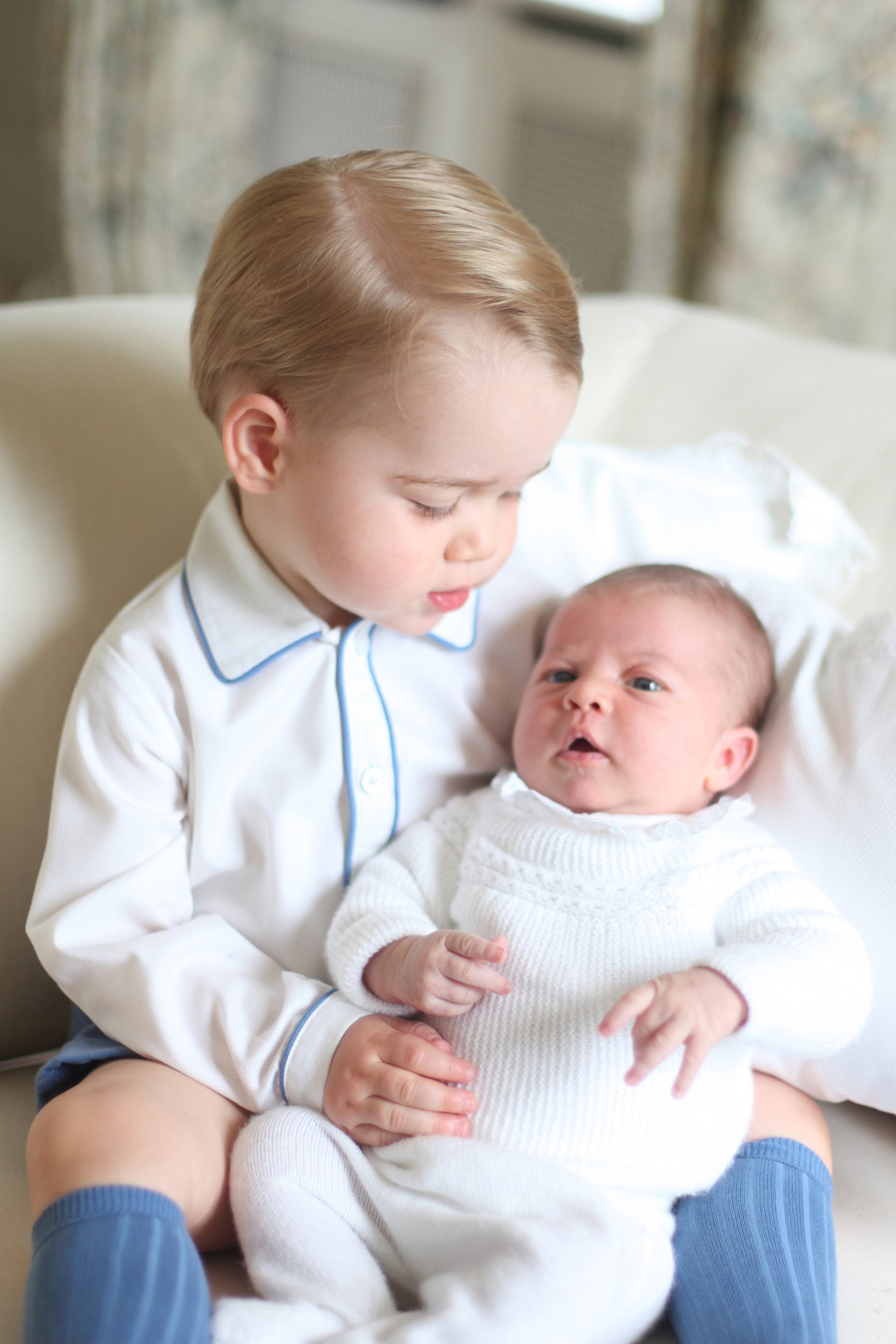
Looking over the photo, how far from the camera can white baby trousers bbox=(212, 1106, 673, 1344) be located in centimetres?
63

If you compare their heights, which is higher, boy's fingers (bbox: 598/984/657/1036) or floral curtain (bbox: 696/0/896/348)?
floral curtain (bbox: 696/0/896/348)

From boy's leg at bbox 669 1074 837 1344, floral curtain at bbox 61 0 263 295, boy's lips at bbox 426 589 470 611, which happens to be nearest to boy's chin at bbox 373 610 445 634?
boy's lips at bbox 426 589 470 611

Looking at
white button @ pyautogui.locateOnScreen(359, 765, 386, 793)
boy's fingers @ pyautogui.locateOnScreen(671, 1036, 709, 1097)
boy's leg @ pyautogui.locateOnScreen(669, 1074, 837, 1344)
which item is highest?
white button @ pyautogui.locateOnScreen(359, 765, 386, 793)

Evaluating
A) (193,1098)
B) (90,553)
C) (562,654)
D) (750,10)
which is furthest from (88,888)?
(750,10)

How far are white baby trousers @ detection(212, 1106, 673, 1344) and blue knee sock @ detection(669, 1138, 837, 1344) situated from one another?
0.03 m

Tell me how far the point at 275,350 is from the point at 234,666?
234 mm

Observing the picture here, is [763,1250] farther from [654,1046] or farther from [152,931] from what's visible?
[152,931]

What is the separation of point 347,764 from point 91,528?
297mm

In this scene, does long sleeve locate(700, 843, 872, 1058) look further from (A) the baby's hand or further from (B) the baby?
(A) the baby's hand

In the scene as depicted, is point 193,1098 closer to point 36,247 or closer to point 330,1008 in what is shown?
point 330,1008

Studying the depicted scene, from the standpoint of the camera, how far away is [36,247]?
232 centimetres

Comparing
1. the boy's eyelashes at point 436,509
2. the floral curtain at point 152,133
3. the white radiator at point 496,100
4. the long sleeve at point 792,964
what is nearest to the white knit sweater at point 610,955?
the long sleeve at point 792,964

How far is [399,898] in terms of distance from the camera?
86 cm

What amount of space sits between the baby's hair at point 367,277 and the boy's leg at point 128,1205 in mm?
A: 477
